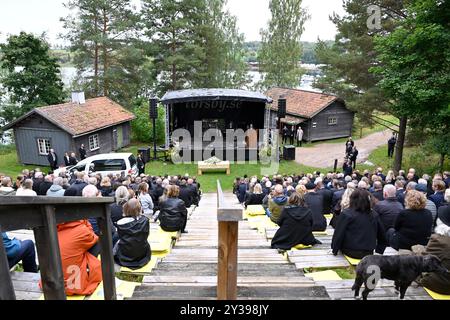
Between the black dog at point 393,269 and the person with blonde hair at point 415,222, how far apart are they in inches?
55.0

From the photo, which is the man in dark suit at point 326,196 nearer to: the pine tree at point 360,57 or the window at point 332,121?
the pine tree at point 360,57

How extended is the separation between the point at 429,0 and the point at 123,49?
842 inches

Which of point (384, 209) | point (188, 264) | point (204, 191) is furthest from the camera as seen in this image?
point (204, 191)

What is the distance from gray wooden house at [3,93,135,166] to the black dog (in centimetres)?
1795

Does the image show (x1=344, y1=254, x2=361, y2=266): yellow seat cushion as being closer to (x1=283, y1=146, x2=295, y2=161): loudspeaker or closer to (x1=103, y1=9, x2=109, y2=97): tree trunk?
(x1=283, y1=146, x2=295, y2=161): loudspeaker

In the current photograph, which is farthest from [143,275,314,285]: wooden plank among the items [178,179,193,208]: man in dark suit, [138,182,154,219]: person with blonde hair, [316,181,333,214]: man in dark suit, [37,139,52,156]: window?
[37,139,52,156]: window

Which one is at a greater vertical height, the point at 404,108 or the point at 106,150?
the point at 404,108

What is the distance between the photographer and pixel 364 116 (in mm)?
18969

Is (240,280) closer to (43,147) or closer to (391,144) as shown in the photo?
(391,144)

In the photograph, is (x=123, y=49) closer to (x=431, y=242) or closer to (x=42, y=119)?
(x=42, y=119)

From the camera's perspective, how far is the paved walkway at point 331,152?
20392 mm

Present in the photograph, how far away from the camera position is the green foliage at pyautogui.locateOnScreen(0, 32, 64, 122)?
2206 cm

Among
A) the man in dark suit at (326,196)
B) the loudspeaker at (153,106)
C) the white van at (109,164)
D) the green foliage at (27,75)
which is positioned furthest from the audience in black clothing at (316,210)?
the green foliage at (27,75)

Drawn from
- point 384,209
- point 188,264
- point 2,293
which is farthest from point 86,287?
point 384,209
